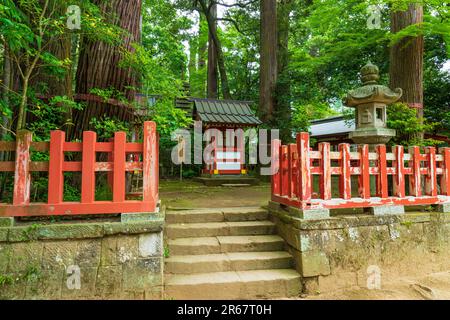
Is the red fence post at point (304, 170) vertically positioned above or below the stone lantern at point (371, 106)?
below

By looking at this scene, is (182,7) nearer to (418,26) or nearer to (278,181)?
(418,26)

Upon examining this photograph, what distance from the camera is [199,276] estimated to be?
348cm

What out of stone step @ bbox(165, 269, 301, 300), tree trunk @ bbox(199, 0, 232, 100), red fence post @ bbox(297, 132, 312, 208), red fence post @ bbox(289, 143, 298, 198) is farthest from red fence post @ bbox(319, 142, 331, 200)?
tree trunk @ bbox(199, 0, 232, 100)

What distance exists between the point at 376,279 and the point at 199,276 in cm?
241

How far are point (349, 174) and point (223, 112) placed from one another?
23.0ft

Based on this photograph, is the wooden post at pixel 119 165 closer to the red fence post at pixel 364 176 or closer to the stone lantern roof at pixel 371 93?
the red fence post at pixel 364 176

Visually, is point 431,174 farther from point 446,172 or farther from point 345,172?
point 345,172

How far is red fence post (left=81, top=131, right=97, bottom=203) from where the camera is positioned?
10.3 ft

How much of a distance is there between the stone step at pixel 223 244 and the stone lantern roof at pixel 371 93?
309 cm

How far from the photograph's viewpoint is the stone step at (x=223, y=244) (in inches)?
150

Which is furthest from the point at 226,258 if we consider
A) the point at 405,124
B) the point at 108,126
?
the point at 405,124

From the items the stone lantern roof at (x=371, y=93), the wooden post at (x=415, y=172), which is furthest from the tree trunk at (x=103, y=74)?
the wooden post at (x=415, y=172)

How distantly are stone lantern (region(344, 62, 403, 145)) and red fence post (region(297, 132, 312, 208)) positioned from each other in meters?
2.20

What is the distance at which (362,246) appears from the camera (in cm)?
381
